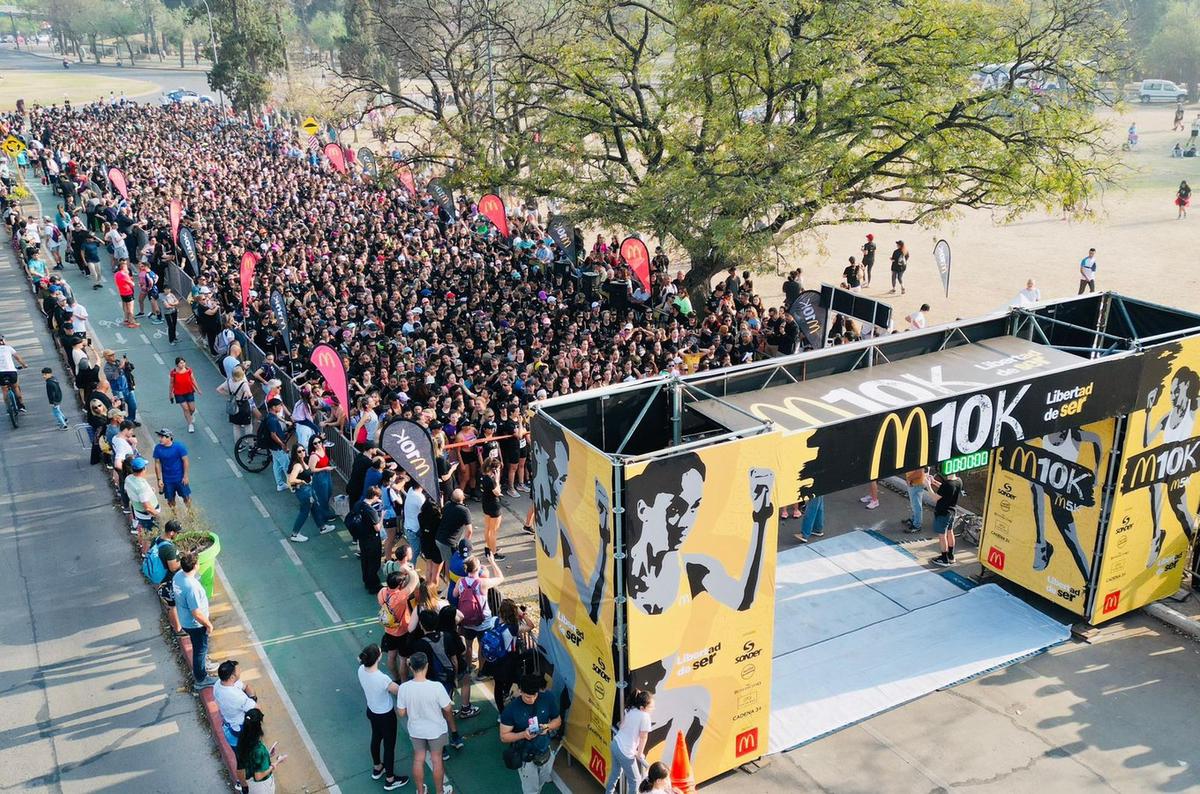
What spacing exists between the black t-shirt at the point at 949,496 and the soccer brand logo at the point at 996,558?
737 mm

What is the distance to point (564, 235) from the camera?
999 inches

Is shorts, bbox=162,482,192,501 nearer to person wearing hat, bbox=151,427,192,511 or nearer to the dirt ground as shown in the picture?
person wearing hat, bbox=151,427,192,511

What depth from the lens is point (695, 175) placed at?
21.6 meters

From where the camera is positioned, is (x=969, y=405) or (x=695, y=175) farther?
(x=695, y=175)

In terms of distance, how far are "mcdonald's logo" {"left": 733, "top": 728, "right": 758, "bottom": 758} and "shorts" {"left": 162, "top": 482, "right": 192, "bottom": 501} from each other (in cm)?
880

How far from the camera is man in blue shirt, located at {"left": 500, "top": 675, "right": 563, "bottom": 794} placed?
8.93 metres

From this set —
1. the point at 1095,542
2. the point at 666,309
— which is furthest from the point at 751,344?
the point at 1095,542

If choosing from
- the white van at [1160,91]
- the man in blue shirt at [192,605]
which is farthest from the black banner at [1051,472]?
the white van at [1160,91]

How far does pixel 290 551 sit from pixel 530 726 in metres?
6.52

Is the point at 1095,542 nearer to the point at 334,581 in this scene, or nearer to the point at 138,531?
the point at 334,581

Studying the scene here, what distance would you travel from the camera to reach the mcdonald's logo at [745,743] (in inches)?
386

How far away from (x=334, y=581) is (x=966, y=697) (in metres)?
7.91

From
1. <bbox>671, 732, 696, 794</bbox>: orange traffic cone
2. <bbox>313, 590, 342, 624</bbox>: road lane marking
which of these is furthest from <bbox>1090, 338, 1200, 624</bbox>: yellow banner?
<bbox>313, 590, 342, 624</bbox>: road lane marking

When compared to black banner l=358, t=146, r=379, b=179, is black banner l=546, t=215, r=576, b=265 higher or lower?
lower
